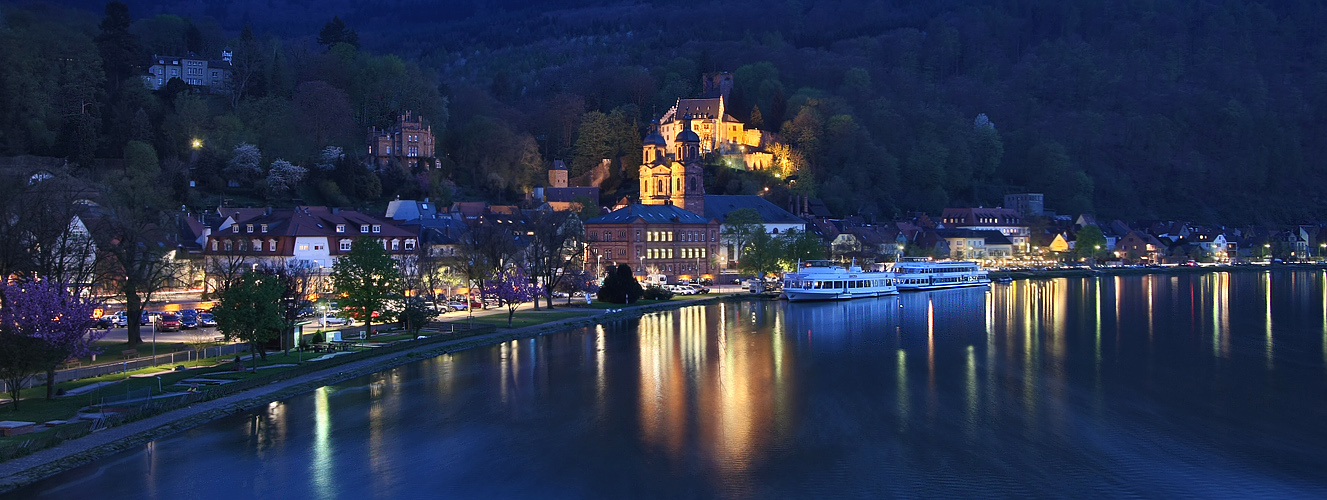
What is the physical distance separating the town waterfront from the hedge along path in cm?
31

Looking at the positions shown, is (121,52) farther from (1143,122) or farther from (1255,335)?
(1143,122)

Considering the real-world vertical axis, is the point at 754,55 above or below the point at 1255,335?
above

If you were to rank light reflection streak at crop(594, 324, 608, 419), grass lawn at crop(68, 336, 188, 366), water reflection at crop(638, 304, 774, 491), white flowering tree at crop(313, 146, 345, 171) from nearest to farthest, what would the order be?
water reflection at crop(638, 304, 774, 491)
light reflection streak at crop(594, 324, 608, 419)
grass lawn at crop(68, 336, 188, 366)
white flowering tree at crop(313, 146, 345, 171)

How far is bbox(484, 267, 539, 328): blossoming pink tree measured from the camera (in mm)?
44812

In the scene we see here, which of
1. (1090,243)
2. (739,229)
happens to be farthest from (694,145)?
(1090,243)

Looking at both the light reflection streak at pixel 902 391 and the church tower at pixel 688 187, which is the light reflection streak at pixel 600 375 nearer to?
the light reflection streak at pixel 902 391

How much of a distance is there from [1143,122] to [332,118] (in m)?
120

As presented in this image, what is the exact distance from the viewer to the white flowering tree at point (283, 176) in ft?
257

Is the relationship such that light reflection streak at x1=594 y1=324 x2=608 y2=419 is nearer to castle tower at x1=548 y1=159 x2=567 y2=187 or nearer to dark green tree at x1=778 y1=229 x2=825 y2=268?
dark green tree at x1=778 y1=229 x2=825 y2=268

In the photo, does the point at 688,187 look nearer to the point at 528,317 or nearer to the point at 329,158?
the point at 329,158

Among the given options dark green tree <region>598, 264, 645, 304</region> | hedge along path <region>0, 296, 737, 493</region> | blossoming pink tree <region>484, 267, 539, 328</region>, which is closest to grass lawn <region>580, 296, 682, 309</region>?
dark green tree <region>598, 264, 645, 304</region>

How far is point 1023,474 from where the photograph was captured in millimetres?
20578

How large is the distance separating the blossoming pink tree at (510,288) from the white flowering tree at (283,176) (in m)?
32.3

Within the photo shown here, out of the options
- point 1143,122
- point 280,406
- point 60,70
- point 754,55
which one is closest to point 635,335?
point 280,406
